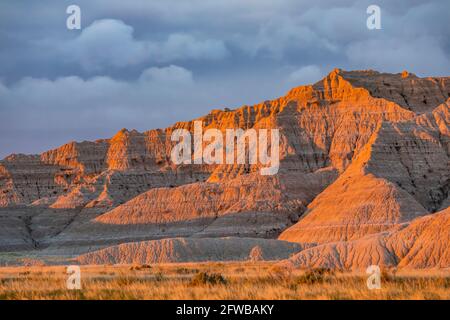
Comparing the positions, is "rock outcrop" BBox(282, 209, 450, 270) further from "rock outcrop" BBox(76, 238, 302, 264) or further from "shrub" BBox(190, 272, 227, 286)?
"shrub" BBox(190, 272, 227, 286)

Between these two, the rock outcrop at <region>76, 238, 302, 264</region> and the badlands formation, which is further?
the badlands formation

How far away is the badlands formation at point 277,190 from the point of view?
96.6 metres

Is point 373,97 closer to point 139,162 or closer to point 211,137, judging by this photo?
point 211,137

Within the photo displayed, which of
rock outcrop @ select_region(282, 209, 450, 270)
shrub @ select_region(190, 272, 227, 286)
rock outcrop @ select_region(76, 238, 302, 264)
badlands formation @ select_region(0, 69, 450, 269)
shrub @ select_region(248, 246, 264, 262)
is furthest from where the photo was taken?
badlands formation @ select_region(0, 69, 450, 269)

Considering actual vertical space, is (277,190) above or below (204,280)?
above

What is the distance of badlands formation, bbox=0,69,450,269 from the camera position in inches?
3804

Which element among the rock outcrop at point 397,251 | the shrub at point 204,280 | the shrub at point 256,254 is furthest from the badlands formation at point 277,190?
the shrub at point 204,280

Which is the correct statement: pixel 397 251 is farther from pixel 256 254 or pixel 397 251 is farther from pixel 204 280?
pixel 204 280

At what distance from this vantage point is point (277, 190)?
137750mm

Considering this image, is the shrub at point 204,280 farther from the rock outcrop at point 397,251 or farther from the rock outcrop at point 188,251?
the rock outcrop at point 188,251

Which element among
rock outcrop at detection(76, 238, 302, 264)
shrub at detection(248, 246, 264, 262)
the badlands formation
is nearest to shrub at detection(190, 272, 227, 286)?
the badlands formation

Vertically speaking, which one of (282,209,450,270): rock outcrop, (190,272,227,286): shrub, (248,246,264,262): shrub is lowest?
(248,246,264,262): shrub

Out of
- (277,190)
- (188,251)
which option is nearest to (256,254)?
(188,251)
